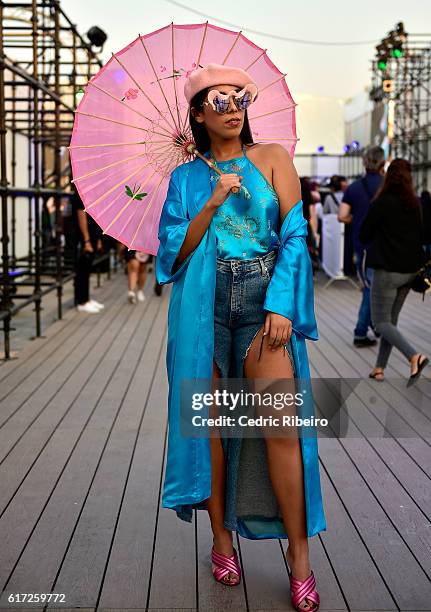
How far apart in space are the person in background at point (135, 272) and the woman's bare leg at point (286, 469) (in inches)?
328

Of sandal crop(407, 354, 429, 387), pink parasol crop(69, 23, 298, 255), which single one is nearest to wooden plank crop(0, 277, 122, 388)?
sandal crop(407, 354, 429, 387)

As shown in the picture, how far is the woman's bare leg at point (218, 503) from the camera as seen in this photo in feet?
10.2

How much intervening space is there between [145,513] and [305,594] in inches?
42.5

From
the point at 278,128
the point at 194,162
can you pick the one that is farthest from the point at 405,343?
the point at 194,162

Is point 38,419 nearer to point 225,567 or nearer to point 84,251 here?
point 225,567

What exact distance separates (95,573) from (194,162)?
1.49 meters

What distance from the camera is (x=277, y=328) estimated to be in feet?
9.36

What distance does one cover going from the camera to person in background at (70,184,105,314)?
10602mm

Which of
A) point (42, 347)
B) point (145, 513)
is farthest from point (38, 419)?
point (42, 347)

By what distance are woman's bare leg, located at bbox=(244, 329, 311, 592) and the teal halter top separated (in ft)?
0.94

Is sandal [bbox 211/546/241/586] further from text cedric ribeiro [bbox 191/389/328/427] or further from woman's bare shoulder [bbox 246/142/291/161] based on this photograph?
woman's bare shoulder [bbox 246/142/291/161]

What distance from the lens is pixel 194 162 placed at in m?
3.05

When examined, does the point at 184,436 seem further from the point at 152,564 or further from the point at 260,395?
the point at 152,564

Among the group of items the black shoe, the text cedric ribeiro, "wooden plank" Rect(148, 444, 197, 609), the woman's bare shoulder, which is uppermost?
the woman's bare shoulder
